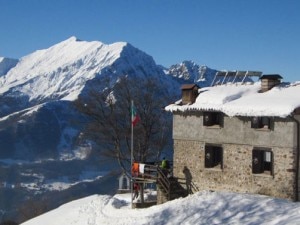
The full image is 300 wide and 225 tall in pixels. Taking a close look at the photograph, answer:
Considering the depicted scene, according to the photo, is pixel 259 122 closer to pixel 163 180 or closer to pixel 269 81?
pixel 269 81

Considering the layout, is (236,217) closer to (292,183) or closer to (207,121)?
(292,183)

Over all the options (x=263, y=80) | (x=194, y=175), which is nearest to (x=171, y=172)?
(x=194, y=175)

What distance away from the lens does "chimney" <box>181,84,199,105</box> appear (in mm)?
32969

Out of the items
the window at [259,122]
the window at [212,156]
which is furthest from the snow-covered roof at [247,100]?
the window at [212,156]

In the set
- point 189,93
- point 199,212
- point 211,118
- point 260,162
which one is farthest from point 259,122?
point 199,212

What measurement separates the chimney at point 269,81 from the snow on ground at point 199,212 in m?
6.97

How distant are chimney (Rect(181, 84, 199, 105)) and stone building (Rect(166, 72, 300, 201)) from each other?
0.38 m

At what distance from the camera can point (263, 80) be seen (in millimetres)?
31500

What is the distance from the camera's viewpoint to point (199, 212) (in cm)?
2675

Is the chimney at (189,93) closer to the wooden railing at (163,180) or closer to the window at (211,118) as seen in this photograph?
the window at (211,118)

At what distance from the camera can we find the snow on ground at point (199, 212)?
24.7 meters

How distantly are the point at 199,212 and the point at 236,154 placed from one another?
15.8 ft

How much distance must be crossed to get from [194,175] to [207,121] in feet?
11.5

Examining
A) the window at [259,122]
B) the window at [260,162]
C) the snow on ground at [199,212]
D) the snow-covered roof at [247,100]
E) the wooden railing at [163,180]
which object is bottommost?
the snow on ground at [199,212]
